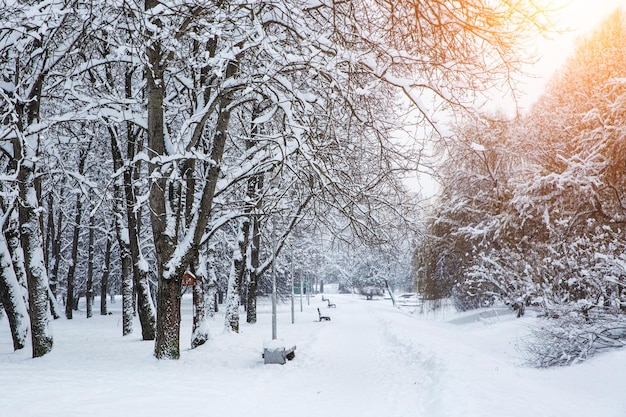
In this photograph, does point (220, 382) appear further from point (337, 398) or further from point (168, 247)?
point (168, 247)

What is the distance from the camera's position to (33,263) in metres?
10.5

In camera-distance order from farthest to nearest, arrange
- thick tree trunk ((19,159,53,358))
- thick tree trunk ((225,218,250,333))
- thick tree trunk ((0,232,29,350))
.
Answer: thick tree trunk ((225,218,250,333)) → thick tree trunk ((0,232,29,350)) → thick tree trunk ((19,159,53,358))

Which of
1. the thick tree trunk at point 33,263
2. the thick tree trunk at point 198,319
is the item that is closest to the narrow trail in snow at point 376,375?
the thick tree trunk at point 198,319

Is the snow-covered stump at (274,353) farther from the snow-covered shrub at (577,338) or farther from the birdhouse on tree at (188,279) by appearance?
the snow-covered shrub at (577,338)

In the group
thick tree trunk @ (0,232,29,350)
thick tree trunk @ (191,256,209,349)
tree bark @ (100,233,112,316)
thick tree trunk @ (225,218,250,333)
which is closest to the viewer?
thick tree trunk @ (0,232,29,350)

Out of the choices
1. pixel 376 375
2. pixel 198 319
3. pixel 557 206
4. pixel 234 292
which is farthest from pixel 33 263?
pixel 557 206

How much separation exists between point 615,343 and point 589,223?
17.9ft

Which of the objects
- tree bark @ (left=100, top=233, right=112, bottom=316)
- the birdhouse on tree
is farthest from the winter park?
tree bark @ (left=100, top=233, right=112, bottom=316)

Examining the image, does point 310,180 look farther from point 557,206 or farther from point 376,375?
point 557,206

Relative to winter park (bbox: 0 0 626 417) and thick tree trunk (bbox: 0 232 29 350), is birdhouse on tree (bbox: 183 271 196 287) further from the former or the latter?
thick tree trunk (bbox: 0 232 29 350)

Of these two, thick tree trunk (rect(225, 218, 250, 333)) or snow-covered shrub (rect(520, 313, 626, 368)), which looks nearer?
snow-covered shrub (rect(520, 313, 626, 368))

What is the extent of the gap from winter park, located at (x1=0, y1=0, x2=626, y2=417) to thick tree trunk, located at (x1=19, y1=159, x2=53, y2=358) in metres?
0.05

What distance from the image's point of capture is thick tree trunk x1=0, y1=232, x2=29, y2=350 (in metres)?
11.0

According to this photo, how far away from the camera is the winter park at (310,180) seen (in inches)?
238
